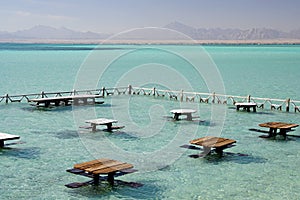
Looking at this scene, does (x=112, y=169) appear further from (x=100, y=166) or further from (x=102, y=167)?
(x=100, y=166)

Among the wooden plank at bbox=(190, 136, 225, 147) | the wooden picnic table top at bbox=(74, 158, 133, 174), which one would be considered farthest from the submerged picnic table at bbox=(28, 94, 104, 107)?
the wooden picnic table top at bbox=(74, 158, 133, 174)

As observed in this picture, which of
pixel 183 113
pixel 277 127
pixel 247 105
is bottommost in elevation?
pixel 277 127

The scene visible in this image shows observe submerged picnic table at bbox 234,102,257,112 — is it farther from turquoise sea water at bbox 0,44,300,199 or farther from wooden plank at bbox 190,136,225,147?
wooden plank at bbox 190,136,225,147

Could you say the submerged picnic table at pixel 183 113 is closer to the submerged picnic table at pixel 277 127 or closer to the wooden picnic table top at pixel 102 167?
the submerged picnic table at pixel 277 127

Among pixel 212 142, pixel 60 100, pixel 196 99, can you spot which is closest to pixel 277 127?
pixel 212 142

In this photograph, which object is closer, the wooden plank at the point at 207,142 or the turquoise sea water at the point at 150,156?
the turquoise sea water at the point at 150,156

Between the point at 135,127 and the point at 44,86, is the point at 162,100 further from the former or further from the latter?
the point at 44,86

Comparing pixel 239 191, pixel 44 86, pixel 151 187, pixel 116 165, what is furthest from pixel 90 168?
pixel 44 86

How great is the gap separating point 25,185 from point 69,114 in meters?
13.2

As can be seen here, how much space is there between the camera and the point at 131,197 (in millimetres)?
11875

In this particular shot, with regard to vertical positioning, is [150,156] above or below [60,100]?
below

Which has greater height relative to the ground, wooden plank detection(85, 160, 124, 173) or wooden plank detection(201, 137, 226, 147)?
wooden plank detection(201, 137, 226, 147)

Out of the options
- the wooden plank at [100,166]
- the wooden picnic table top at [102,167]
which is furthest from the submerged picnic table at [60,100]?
the wooden plank at [100,166]

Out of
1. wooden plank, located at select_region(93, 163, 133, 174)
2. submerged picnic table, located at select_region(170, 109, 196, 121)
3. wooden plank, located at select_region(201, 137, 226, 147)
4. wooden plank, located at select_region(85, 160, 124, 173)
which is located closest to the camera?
wooden plank, located at select_region(93, 163, 133, 174)
